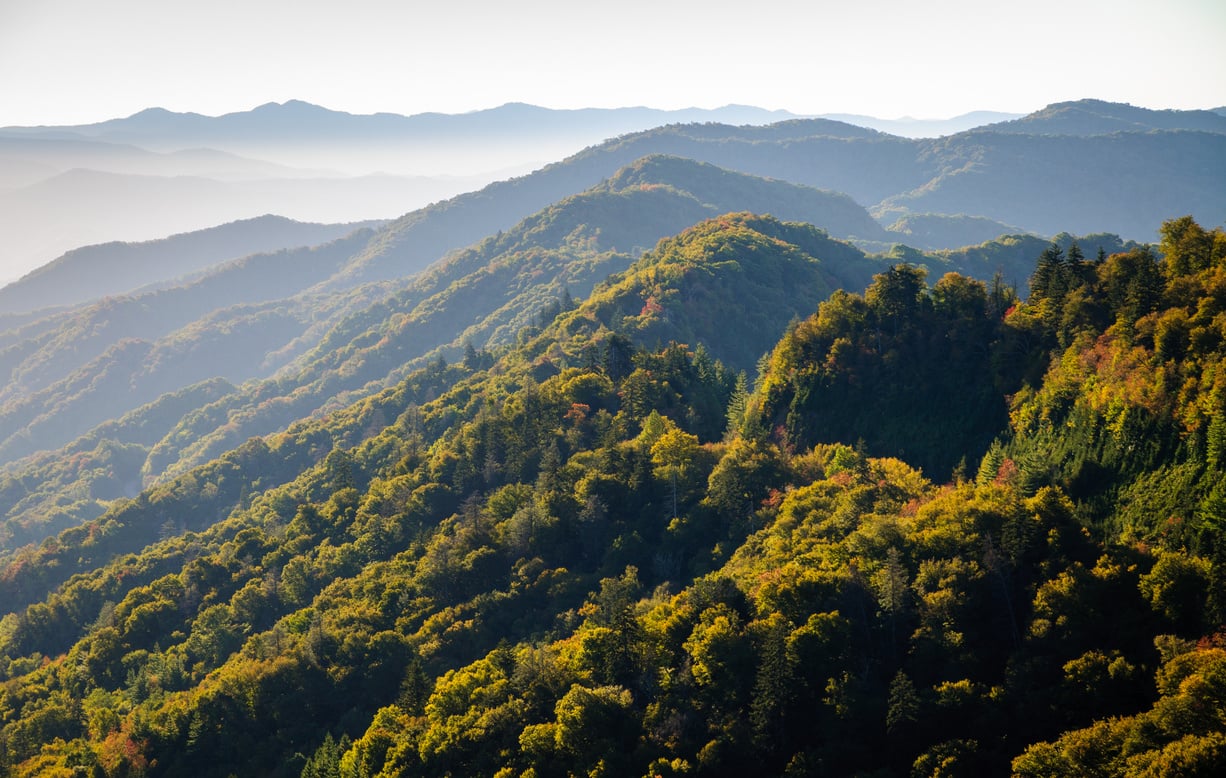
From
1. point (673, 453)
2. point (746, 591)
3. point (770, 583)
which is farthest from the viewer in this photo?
point (673, 453)

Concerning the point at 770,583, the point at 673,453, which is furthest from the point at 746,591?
the point at 673,453

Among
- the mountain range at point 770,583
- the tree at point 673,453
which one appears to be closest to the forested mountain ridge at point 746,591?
the mountain range at point 770,583

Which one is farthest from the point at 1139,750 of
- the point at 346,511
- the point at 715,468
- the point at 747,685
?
the point at 346,511

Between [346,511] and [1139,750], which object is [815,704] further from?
[346,511]

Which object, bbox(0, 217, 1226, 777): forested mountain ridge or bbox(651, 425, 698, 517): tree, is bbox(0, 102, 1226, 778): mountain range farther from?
bbox(651, 425, 698, 517): tree

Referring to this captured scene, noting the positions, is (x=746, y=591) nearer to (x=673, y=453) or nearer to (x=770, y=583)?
(x=770, y=583)

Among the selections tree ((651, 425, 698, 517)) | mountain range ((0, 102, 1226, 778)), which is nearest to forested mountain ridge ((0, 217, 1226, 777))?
mountain range ((0, 102, 1226, 778))

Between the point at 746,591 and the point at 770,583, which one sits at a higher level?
the point at 770,583

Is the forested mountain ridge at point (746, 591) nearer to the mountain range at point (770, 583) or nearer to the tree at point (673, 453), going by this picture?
the mountain range at point (770, 583)
